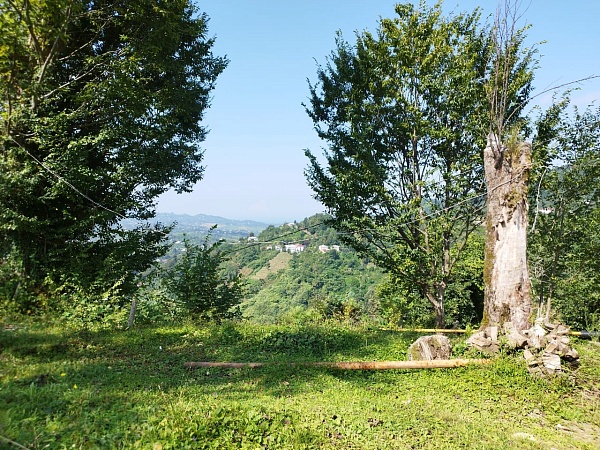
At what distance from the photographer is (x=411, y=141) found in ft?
33.6

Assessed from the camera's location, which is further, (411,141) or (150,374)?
(411,141)

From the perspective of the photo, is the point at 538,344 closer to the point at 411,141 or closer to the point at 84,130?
the point at 411,141

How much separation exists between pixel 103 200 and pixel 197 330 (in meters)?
5.22

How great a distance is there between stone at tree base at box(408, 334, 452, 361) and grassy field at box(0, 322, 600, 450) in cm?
42

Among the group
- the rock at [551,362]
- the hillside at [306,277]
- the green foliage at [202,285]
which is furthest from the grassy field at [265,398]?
the hillside at [306,277]

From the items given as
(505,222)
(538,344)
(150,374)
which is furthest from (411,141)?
(150,374)

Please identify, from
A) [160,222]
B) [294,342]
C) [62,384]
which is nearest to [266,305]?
[160,222]

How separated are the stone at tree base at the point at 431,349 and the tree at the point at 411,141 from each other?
366 centimetres

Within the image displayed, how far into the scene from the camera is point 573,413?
4.67 m

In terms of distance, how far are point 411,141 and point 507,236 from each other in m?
4.55

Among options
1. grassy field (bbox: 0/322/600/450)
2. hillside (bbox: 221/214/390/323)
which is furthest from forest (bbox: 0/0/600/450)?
hillside (bbox: 221/214/390/323)

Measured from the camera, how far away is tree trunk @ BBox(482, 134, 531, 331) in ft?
21.7

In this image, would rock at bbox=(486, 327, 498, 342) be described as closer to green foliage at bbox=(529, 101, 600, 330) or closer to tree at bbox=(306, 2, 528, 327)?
tree at bbox=(306, 2, 528, 327)

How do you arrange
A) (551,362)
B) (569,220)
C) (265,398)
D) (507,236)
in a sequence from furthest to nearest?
(569,220) → (507,236) → (551,362) → (265,398)
